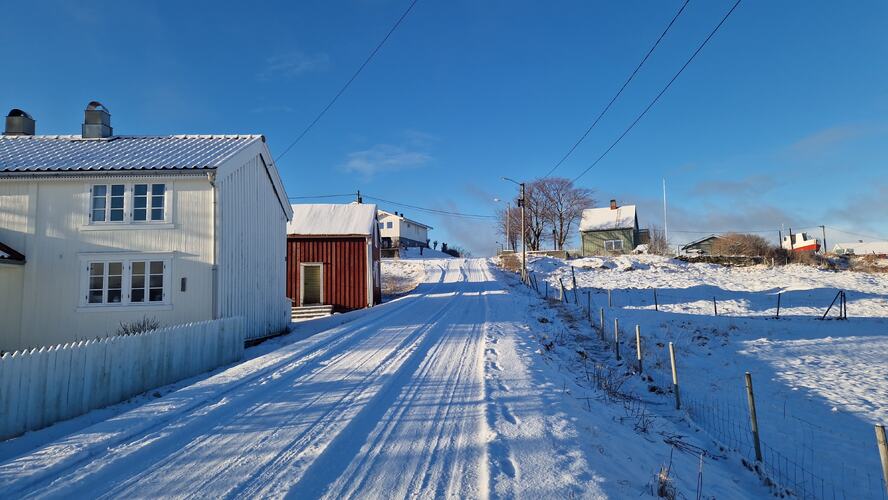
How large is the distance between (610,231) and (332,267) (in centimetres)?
4283

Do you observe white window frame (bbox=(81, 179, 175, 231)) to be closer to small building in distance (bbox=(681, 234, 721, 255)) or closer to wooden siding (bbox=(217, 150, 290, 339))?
wooden siding (bbox=(217, 150, 290, 339))

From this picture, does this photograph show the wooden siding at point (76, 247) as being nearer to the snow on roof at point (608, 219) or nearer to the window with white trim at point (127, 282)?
the window with white trim at point (127, 282)

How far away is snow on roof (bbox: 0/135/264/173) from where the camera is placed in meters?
12.9

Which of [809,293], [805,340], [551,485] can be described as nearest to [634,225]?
[809,293]

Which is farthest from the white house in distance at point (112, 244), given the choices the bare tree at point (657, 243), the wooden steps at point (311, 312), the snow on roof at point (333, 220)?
the bare tree at point (657, 243)

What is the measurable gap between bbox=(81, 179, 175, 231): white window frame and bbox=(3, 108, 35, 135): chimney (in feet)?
23.6

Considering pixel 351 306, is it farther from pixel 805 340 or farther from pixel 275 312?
pixel 805 340

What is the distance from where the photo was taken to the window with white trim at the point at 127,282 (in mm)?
12594

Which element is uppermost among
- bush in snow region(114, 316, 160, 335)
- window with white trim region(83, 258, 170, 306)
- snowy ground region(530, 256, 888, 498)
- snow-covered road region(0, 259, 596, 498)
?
window with white trim region(83, 258, 170, 306)

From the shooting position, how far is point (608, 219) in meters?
58.0

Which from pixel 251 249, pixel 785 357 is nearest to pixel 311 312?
pixel 251 249

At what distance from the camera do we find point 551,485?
13.0 ft

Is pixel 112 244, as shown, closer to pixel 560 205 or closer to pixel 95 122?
pixel 95 122

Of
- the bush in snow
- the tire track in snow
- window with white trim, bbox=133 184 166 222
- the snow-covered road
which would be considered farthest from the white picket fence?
window with white trim, bbox=133 184 166 222
